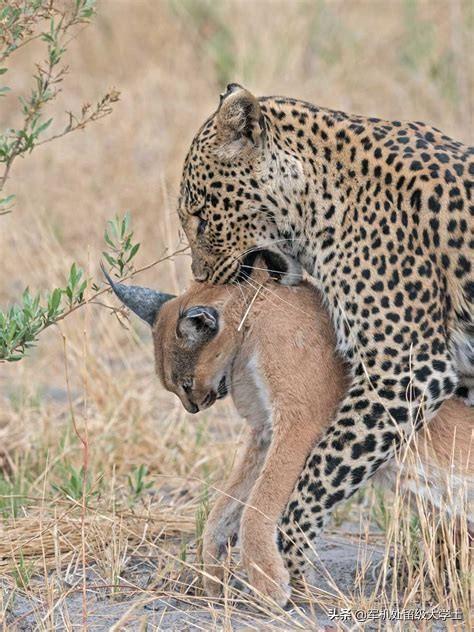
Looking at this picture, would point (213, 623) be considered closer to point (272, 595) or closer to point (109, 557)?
point (272, 595)

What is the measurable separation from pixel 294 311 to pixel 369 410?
2.03ft

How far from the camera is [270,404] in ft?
18.2

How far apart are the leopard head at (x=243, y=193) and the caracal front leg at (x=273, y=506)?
0.84m

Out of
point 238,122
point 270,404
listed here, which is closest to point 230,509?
point 270,404

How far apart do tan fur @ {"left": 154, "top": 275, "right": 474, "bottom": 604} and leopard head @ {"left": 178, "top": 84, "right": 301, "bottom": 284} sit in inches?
5.2

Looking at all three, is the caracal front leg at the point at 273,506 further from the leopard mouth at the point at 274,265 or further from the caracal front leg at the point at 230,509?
the leopard mouth at the point at 274,265

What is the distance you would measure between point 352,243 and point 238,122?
2.69 ft

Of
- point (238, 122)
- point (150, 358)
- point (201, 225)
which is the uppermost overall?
point (238, 122)

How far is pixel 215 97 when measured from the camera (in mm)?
13070

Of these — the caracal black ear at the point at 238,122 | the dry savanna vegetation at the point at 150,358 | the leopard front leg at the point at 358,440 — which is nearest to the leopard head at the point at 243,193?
the caracal black ear at the point at 238,122

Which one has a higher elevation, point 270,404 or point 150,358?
point 270,404

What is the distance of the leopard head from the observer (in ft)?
19.5

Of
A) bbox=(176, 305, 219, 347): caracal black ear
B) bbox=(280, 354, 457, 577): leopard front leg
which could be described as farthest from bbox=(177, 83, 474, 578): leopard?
bbox=(176, 305, 219, 347): caracal black ear

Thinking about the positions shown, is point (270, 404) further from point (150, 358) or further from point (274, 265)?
point (150, 358)
